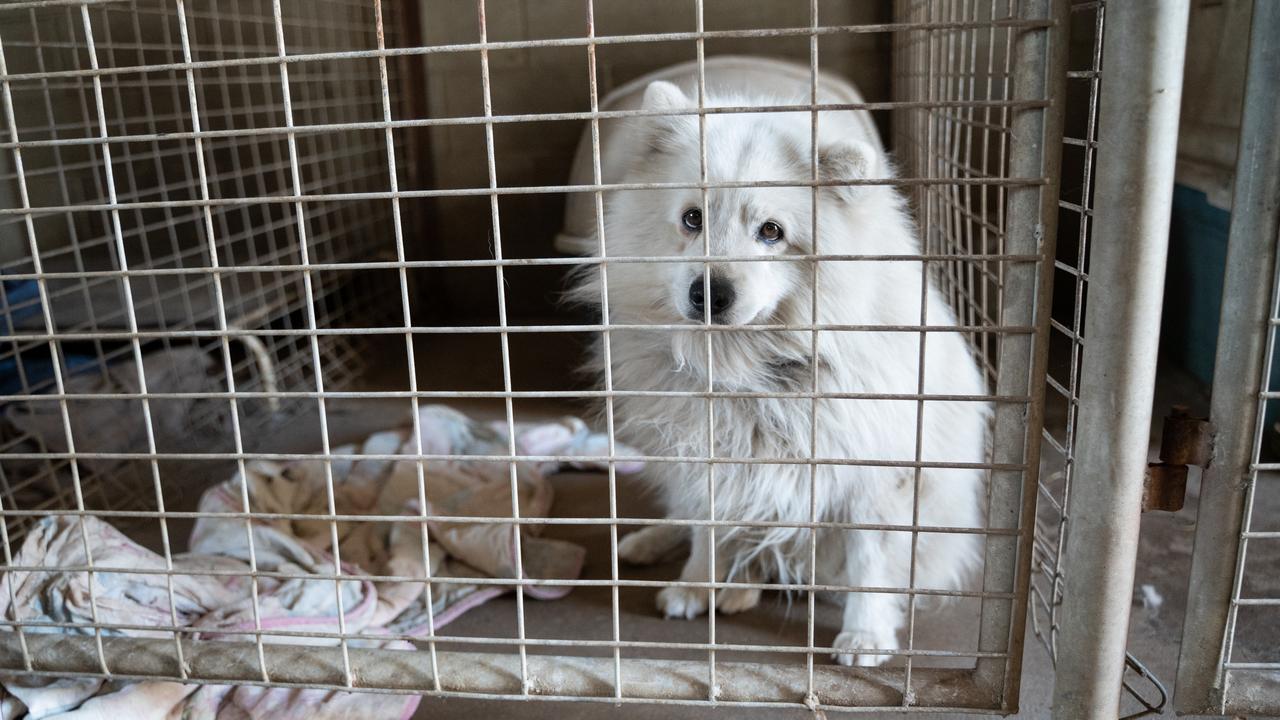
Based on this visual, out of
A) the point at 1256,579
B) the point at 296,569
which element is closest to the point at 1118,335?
the point at 1256,579

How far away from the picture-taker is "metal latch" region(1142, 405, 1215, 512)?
48.8 inches

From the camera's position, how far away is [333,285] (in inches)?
153

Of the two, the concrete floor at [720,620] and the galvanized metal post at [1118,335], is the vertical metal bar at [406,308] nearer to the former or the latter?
the concrete floor at [720,620]

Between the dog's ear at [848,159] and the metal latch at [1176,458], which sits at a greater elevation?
the dog's ear at [848,159]

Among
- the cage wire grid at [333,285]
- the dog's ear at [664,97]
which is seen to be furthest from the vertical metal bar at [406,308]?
the dog's ear at [664,97]

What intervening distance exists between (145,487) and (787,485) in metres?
1.91

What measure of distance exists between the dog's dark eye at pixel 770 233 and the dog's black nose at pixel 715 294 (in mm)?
182

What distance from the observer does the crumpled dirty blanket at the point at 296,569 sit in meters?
1.59

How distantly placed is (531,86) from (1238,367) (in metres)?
3.02

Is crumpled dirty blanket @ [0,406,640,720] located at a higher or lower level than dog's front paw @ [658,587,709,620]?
higher

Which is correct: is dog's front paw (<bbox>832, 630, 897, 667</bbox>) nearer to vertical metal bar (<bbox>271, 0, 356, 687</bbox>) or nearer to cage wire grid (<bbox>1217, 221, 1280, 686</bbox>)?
cage wire grid (<bbox>1217, 221, 1280, 686</bbox>)

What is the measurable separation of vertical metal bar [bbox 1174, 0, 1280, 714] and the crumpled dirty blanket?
106cm

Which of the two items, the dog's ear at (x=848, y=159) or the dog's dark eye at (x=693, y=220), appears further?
the dog's dark eye at (x=693, y=220)

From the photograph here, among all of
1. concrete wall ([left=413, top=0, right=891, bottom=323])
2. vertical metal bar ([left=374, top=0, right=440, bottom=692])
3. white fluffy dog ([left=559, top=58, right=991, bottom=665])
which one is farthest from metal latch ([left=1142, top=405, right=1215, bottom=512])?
concrete wall ([left=413, top=0, right=891, bottom=323])
